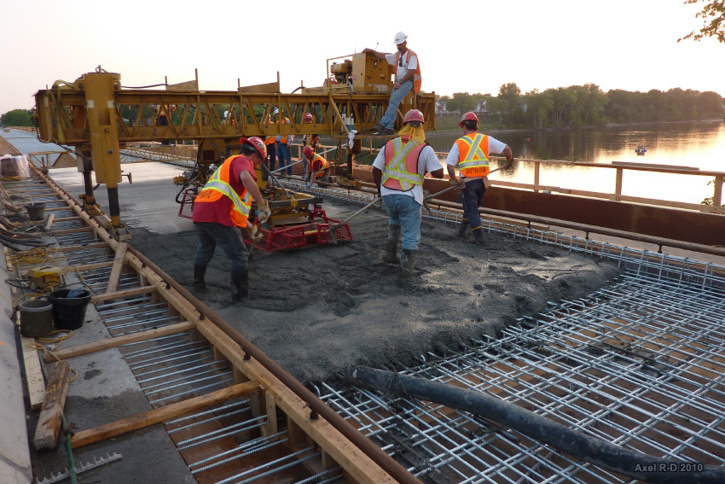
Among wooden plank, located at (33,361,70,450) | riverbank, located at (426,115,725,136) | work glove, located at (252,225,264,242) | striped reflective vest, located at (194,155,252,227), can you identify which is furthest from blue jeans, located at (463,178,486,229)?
riverbank, located at (426,115,725,136)

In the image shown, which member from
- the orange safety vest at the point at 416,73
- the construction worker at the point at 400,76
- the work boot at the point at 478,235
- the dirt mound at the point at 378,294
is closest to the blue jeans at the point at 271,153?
the construction worker at the point at 400,76

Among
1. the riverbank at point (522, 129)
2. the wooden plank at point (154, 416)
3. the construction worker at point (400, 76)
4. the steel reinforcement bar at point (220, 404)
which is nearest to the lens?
the steel reinforcement bar at point (220, 404)

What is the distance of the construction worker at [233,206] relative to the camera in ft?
17.3

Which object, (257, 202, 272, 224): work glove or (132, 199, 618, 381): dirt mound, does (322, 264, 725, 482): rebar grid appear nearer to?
(132, 199, 618, 381): dirt mound

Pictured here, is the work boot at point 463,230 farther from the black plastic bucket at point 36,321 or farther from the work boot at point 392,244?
the black plastic bucket at point 36,321

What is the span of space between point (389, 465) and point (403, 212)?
4040 mm

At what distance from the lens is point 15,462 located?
266cm

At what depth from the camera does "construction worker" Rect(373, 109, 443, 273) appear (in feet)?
20.0

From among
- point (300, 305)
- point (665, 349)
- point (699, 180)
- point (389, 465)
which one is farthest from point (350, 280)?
point (699, 180)

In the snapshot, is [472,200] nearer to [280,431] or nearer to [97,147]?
[280,431]

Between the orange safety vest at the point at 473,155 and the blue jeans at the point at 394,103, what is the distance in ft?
8.24

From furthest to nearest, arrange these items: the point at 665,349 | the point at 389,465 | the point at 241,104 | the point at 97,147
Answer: the point at 241,104 < the point at 97,147 < the point at 665,349 < the point at 389,465

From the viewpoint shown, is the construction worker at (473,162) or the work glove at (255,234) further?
the construction worker at (473,162)

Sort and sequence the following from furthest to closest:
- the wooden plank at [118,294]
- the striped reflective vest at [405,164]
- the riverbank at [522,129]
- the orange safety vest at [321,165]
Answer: the riverbank at [522,129] → the orange safety vest at [321,165] → the striped reflective vest at [405,164] → the wooden plank at [118,294]
